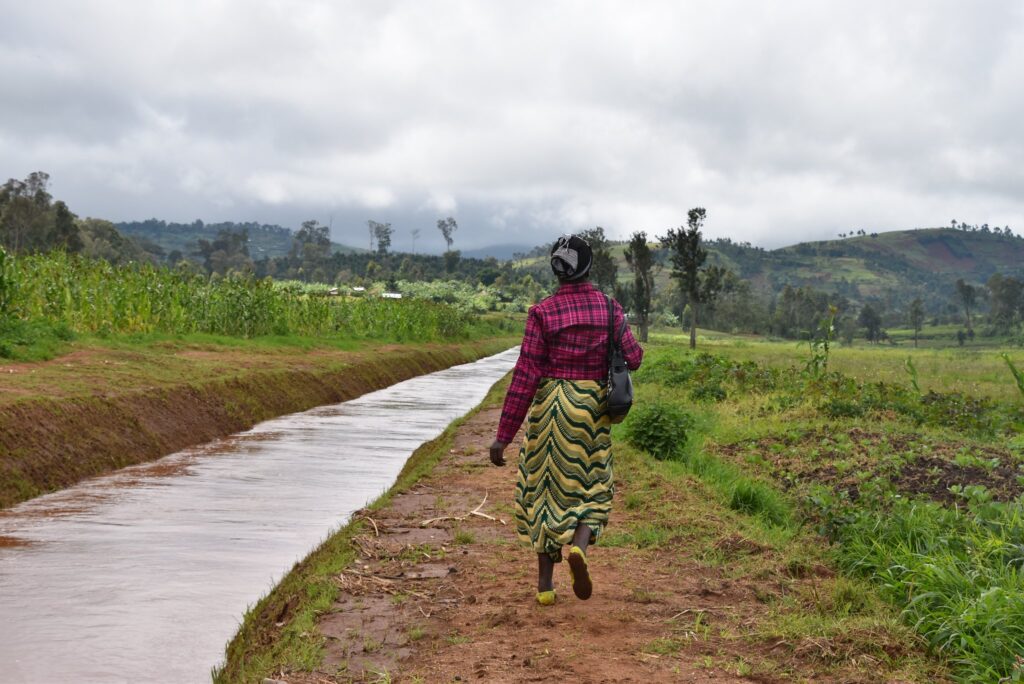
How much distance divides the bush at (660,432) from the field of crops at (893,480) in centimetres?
2

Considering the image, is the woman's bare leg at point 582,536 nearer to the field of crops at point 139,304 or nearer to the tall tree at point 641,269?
the field of crops at point 139,304

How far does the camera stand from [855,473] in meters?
9.83

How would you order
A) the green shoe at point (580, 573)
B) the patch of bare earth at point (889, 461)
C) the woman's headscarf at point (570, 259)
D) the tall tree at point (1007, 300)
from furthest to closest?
the tall tree at point (1007, 300), the patch of bare earth at point (889, 461), the woman's headscarf at point (570, 259), the green shoe at point (580, 573)

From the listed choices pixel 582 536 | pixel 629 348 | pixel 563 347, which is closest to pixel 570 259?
pixel 563 347

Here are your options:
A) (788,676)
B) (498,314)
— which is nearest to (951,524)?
(788,676)

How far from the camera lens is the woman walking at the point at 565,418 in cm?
576

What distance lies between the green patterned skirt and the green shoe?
0.12m

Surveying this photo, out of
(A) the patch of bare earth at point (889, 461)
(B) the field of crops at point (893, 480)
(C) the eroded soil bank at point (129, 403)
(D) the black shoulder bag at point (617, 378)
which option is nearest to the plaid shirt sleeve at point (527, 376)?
(D) the black shoulder bag at point (617, 378)

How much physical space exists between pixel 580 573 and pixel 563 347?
1377 millimetres

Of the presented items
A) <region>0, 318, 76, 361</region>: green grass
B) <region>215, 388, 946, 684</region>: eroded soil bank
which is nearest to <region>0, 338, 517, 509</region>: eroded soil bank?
<region>0, 318, 76, 361</region>: green grass

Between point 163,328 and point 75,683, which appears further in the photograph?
point 163,328

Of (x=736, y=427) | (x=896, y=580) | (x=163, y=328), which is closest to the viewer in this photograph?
(x=896, y=580)

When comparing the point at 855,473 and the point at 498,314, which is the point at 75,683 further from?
the point at 498,314

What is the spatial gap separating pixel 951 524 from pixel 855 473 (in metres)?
3.12
